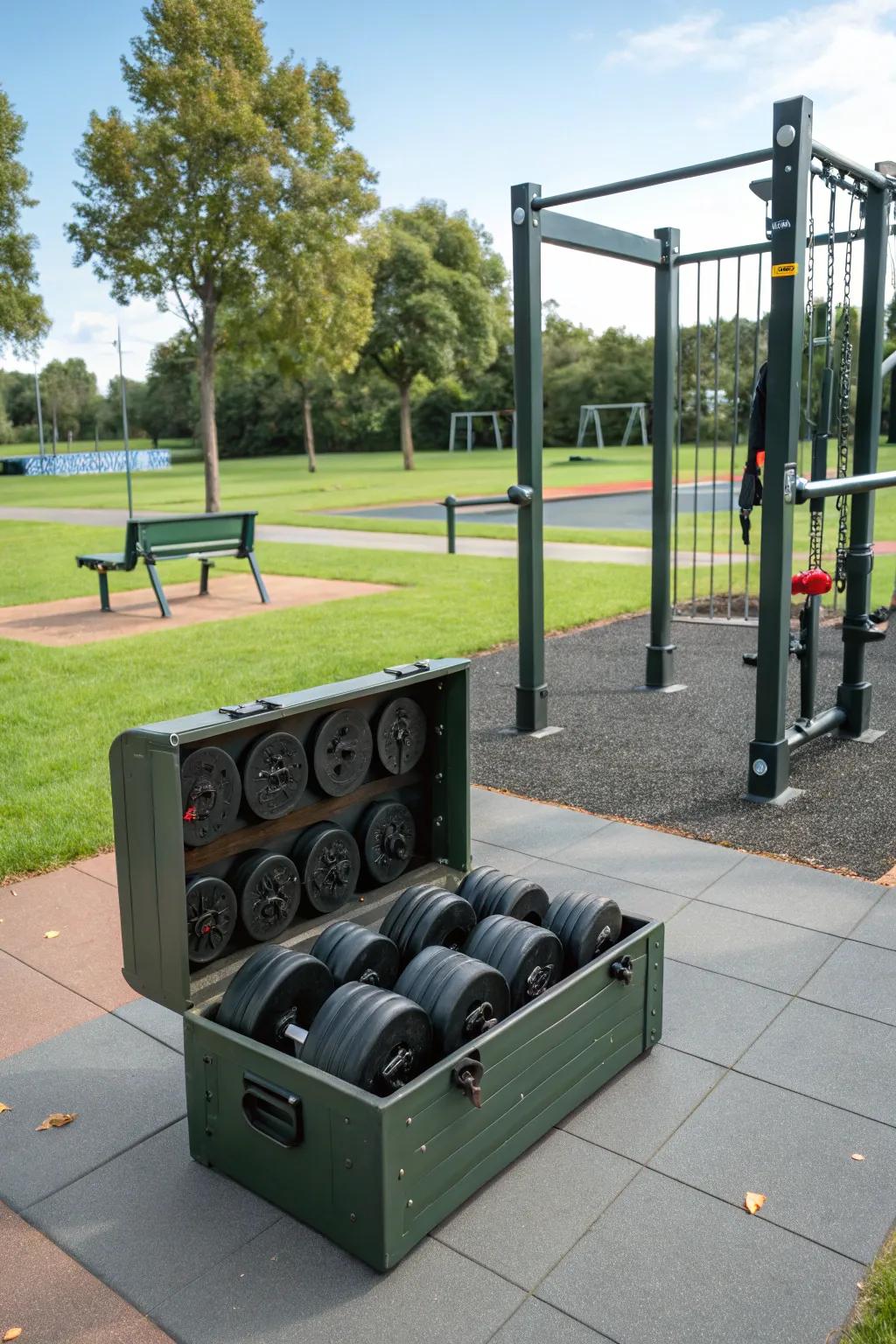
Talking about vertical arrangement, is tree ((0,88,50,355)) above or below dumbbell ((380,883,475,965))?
above

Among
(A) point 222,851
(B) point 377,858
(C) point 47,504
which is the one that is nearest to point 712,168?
(B) point 377,858

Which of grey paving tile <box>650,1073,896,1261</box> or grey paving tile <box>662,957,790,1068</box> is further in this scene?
grey paving tile <box>662,957,790,1068</box>

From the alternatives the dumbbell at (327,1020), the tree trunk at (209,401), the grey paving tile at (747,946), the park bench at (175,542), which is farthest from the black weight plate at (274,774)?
the tree trunk at (209,401)

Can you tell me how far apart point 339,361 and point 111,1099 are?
88.1 ft

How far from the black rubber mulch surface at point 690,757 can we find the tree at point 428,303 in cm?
3532

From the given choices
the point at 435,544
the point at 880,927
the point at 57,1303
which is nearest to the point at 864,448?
the point at 880,927

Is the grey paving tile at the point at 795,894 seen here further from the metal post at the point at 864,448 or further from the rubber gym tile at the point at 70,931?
the rubber gym tile at the point at 70,931

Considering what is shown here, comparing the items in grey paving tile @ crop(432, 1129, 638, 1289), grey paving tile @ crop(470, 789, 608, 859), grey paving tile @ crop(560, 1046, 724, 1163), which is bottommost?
grey paving tile @ crop(432, 1129, 638, 1289)

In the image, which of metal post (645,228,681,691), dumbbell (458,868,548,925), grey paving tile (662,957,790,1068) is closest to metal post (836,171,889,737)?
metal post (645,228,681,691)

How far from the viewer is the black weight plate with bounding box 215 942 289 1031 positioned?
9.02ft

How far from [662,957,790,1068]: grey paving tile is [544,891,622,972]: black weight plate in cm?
39

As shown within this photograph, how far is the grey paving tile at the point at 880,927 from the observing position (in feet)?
12.7

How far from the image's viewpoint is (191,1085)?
2711 millimetres

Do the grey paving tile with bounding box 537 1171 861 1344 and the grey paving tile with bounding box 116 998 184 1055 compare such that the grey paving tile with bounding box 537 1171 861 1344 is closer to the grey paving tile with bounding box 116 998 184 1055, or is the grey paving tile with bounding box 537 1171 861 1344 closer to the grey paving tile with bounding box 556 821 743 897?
the grey paving tile with bounding box 116 998 184 1055
